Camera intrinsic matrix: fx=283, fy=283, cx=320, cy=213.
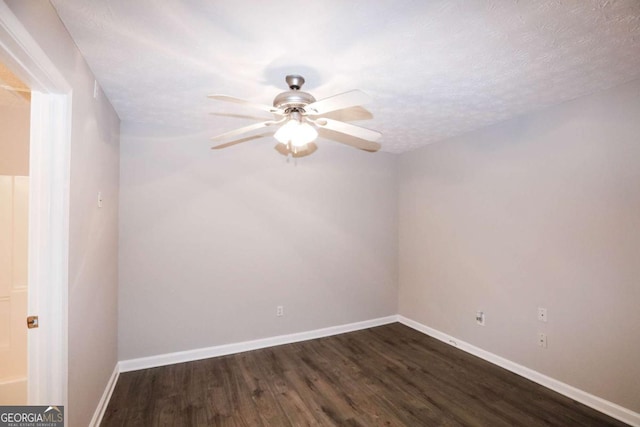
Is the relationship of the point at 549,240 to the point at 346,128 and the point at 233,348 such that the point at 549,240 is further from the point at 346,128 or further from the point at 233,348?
the point at 233,348

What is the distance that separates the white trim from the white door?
2.35ft

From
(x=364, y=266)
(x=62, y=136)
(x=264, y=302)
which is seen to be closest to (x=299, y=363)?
(x=264, y=302)

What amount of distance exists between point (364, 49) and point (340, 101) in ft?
1.15

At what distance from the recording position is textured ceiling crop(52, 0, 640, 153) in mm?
1339

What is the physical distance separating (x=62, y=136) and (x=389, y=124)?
8.44ft

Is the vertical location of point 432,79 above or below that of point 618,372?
above

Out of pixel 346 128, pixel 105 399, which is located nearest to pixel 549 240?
pixel 346 128

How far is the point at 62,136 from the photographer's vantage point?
4.69 feet

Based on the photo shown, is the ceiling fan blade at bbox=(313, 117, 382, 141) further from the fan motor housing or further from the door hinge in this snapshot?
the door hinge

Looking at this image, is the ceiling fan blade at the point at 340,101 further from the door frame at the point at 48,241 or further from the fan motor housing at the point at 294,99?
the door frame at the point at 48,241

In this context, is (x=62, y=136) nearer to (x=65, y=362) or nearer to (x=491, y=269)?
(x=65, y=362)

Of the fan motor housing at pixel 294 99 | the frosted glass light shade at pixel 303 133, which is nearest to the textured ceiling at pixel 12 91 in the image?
the fan motor housing at pixel 294 99

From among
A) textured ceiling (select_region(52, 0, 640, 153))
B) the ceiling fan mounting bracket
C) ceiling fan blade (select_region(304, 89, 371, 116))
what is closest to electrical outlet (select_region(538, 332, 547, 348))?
textured ceiling (select_region(52, 0, 640, 153))

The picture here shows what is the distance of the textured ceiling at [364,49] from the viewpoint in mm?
1339
